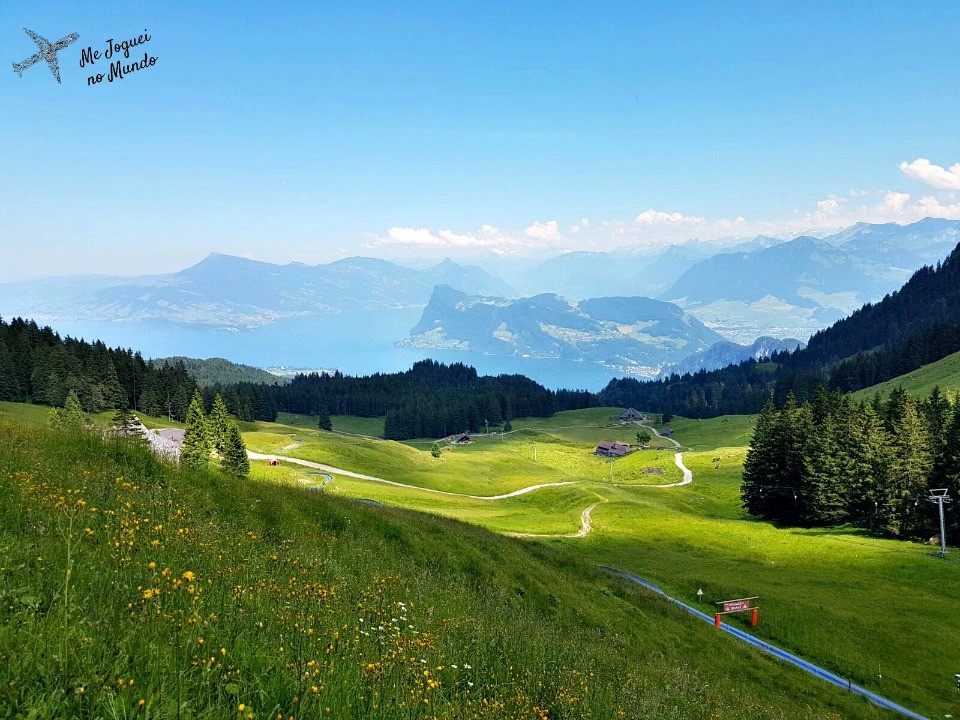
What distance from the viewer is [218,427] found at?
232 ft

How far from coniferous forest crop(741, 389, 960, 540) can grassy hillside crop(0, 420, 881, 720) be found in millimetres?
53272

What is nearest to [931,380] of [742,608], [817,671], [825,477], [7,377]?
[825,477]

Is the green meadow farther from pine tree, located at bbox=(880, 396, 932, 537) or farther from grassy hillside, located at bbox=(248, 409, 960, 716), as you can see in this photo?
pine tree, located at bbox=(880, 396, 932, 537)

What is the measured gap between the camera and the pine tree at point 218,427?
6320 centimetres

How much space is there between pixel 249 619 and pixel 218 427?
71342 mm

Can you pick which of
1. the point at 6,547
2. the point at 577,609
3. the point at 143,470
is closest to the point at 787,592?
the point at 577,609

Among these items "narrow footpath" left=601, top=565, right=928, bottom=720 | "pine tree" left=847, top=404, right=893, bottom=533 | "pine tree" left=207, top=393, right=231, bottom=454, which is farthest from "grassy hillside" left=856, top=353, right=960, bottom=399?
"pine tree" left=207, top=393, right=231, bottom=454

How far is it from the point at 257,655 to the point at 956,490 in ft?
239

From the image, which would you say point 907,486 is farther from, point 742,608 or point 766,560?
point 742,608

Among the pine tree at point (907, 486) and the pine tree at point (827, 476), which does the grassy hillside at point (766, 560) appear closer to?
the pine tree at point (827, 476)

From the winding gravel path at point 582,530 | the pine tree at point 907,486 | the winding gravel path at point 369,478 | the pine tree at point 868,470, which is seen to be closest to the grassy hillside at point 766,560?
the winding gravel path at point 582,530

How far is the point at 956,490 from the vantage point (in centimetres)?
5562

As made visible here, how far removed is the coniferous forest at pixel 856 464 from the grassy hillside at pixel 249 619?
2097 inches

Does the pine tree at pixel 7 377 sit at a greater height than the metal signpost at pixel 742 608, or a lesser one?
greater
